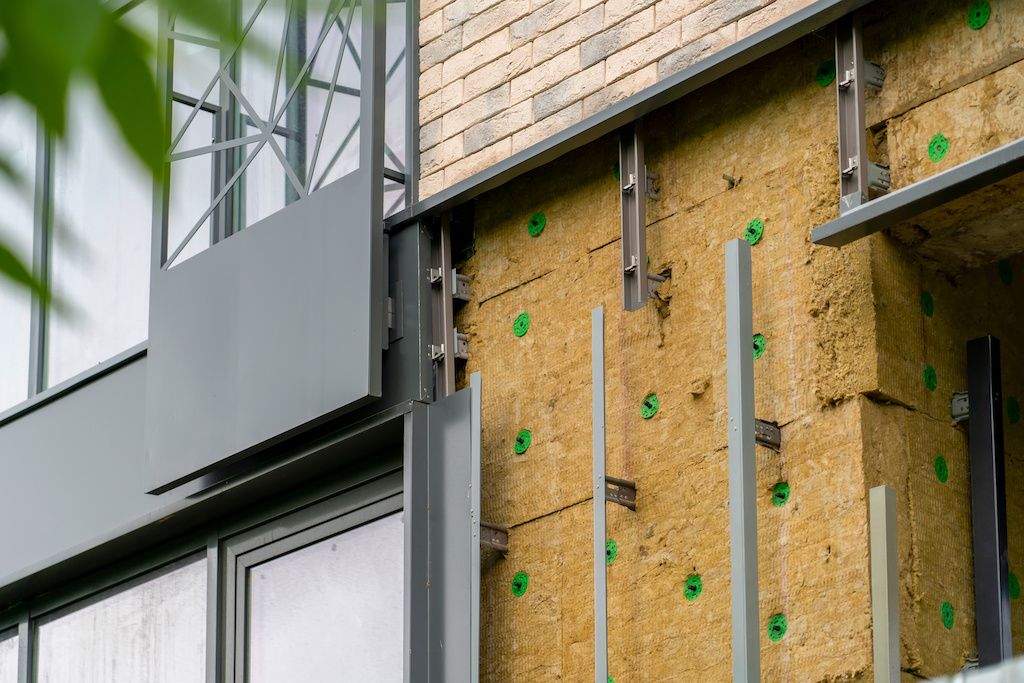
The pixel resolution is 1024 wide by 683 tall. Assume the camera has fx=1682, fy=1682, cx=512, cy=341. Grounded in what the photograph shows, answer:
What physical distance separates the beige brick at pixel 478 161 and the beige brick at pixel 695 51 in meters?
0.85

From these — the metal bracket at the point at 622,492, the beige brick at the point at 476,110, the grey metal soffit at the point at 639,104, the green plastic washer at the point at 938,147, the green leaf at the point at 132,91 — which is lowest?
the green leaf at the point at 132,91

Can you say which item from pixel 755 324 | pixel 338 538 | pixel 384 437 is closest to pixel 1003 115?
pixel 755 324

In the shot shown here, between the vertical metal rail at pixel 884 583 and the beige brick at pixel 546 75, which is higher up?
the beige brick at pixel 546 75

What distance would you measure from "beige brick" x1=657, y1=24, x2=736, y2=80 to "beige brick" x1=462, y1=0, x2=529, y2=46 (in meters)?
0.92

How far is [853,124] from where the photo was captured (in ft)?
18.7

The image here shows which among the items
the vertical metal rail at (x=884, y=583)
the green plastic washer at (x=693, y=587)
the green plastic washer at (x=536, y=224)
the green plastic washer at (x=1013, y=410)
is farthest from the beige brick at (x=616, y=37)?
the vertical metal rail at (x=884, y=583)

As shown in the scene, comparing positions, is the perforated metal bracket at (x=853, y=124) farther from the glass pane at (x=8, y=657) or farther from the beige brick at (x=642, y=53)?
the glass pane at (x=8, y=657)

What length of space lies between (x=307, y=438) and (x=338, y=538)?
46 centimetres

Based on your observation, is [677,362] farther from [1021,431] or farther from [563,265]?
[1021,431]

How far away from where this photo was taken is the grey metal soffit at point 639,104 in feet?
18.9

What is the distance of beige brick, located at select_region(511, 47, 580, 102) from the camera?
6.91 meters

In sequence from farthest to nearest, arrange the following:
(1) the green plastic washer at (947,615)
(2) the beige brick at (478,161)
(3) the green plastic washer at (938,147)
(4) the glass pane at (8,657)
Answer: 1. (4) the glass pane at (8,657)
2. (2) the beige brick at (478,161)
3. (3) the green plastic washer at (938,147)
4. (1) the green plastic washer at (947,615)

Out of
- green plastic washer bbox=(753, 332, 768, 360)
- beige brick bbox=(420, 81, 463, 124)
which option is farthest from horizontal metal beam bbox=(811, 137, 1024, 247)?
beige brick bbox=(420, 81, 463, 124)

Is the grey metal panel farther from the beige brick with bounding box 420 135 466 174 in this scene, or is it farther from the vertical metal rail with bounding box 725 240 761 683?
the beige brick with bounding box 420 135 466 174
